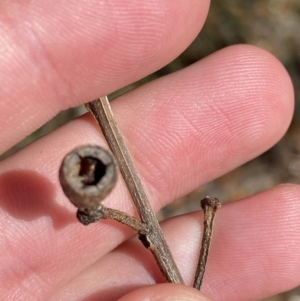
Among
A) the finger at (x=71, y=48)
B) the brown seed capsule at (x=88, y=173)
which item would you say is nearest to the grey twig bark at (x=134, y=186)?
the finger at (x=71, y=48)

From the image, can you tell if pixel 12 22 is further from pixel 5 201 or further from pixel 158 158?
pixel 158 158

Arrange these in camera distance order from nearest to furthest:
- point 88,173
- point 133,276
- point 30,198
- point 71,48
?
point 88,173, point 71,48, point 30,198, point 133,276

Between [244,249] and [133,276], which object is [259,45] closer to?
[244,249]

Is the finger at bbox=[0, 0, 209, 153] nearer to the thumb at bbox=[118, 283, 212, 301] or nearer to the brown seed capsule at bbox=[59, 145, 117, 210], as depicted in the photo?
the brown seed capsule at bbox=[59, 145, 117, 210]

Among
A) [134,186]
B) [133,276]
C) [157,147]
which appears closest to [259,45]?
[157,147]

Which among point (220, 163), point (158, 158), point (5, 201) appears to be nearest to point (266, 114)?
point (220, 163)

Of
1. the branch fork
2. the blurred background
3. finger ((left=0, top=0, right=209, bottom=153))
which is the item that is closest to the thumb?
the branch fork
